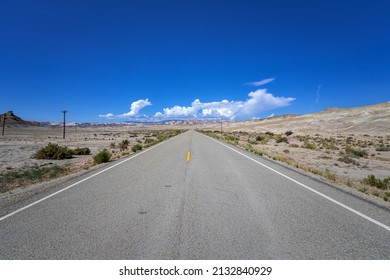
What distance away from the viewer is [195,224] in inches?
205

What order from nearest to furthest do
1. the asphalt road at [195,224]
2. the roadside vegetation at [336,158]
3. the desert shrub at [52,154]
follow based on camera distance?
the asphalt road at [195,224], the roadside vegetation at [336,158], the desert shrub at [52,154]

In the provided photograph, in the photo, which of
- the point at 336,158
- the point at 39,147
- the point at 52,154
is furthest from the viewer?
the point at 39,147

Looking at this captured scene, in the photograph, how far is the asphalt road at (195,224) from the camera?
4094 mm

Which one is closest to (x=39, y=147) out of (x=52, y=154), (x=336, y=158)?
(x=52, y=154)

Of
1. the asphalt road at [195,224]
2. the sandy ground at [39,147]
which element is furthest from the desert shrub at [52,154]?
the asphalt road at [195,224]

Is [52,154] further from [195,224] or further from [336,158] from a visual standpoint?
[336,158]

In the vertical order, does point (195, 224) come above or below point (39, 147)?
above

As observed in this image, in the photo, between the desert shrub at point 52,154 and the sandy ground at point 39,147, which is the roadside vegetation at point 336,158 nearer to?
the sandy ground at point 39,147

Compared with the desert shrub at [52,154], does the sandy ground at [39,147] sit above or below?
below

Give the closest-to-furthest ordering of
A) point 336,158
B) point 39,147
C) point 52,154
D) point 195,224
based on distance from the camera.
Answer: point 195,224, point 52,154, point 336,158, point 39,147

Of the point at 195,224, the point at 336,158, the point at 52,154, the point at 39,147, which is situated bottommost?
the point at 39,147
